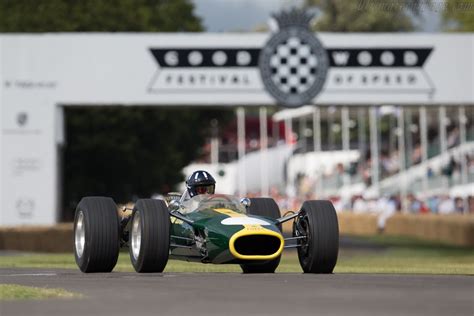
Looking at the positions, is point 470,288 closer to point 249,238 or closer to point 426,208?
point 249,238

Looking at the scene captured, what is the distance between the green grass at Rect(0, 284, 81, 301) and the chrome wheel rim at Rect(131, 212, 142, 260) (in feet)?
11.2

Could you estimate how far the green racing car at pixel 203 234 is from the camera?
15648 mm

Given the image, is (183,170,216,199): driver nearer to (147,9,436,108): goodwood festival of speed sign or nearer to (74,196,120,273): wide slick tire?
(74,196,120,273): wide slick tire

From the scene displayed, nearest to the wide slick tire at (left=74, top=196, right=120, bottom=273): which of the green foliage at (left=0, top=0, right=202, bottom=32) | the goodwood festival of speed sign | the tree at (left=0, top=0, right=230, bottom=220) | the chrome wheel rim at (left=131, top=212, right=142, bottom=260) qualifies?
the chrome wheel rim at (left=131, top=212, right=142, bottom=260)

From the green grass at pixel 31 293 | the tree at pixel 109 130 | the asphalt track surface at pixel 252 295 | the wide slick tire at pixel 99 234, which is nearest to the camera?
the asphalt track surface at pixel 252 295

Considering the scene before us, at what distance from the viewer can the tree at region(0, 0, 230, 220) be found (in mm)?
53406

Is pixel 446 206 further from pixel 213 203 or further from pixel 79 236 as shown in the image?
pixel 213 203

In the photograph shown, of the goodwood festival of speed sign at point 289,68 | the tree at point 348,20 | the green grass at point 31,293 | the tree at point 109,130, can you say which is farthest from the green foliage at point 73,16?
the green grass at point 31,293

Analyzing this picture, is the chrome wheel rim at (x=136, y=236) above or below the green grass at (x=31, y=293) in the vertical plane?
above

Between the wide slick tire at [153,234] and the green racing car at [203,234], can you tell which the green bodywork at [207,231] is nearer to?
the green racing car at [203,234]

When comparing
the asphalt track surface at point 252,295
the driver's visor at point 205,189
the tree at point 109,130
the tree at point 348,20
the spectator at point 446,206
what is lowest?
the asphalt track surface at point 252,295

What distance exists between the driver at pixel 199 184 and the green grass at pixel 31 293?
4.53m

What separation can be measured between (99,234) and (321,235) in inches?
107

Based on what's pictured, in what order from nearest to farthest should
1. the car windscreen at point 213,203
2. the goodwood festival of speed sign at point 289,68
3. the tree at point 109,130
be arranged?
1. the car windscreen at point 213,203
2. the goodwood festival of speed sign at point 289,68
3. the tree at point 109,130
